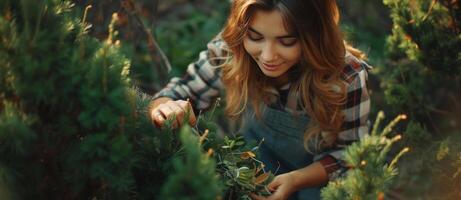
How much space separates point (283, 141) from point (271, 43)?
73cm

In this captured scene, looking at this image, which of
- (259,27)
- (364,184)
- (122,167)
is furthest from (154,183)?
(259,27)

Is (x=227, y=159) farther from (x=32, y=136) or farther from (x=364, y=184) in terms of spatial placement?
(x=32, y=136)

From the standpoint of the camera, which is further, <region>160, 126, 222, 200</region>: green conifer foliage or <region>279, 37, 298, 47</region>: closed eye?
<region>279, 37, 298, 47</region>: closed eye

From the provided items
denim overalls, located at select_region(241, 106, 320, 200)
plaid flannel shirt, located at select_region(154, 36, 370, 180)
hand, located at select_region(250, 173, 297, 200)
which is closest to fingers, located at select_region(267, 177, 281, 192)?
hand, located at select_region(250, 173, 297, 200)

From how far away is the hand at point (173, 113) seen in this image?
1.78 meters

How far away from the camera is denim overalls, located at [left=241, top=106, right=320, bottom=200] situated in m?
2.60

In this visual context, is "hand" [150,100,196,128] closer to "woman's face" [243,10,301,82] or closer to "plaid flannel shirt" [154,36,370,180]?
"woman's face" [243,10,301,82]

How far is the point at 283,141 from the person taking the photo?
2.69 m

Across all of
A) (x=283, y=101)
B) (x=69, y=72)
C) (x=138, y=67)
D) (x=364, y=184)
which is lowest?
(x=138, y=67)

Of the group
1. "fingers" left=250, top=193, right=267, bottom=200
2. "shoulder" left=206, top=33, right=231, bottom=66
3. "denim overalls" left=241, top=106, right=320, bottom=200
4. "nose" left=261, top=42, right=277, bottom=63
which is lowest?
"denim overalls" left=241, top=106, right=320, bottom=200

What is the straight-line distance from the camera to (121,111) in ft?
4.55

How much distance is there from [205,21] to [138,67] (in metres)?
0.90

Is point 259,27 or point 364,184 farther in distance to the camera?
point 259,27

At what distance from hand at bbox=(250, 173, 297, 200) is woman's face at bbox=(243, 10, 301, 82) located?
0.44 meters
